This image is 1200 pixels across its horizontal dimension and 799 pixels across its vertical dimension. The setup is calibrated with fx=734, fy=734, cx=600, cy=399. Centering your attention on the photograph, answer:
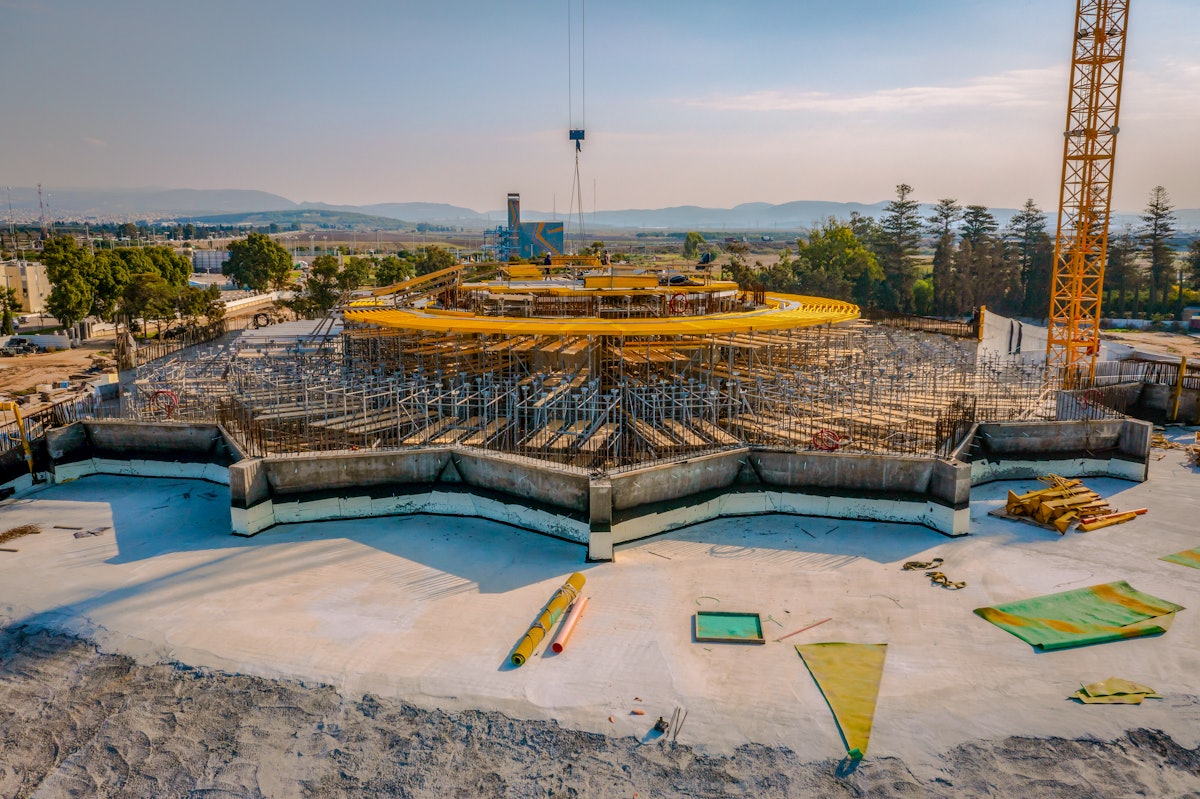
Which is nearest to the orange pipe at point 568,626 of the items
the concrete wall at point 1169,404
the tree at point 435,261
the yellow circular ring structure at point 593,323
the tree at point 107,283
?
the yellow circular ring structure at point 593,323

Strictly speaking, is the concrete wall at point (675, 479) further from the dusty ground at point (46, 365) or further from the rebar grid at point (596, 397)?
the dusty ground at point (46, 365)

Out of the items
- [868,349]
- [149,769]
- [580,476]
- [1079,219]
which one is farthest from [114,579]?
[1079,219]

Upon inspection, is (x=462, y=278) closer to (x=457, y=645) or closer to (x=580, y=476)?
(x=580, y=476)

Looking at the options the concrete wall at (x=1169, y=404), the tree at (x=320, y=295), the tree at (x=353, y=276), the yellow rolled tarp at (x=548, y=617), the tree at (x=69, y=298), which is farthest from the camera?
the tree at (x=353, y=276)

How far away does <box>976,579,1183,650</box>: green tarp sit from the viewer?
11.7 meters

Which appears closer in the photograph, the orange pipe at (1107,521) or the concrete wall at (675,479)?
the concrete wall at (675,479)

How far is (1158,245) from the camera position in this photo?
6181 cm

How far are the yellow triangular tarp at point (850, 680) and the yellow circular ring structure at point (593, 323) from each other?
33.6 ft

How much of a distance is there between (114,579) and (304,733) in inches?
270

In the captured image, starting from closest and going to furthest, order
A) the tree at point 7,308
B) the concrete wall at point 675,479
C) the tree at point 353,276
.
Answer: the concrete wall at point 675,479 → the tree at point 353,276 → the tree at point 7,308

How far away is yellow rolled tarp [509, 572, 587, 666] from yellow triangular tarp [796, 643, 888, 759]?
383 cm

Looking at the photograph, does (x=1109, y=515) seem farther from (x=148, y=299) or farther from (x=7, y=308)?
(x=7, y=308)

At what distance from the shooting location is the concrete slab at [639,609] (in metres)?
10.1

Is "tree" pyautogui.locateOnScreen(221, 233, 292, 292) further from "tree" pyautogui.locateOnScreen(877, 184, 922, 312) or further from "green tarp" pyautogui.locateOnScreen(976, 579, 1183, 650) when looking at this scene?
"green tarp" pyautogui.locateOnScreen(976, 579, 1183, 650)
